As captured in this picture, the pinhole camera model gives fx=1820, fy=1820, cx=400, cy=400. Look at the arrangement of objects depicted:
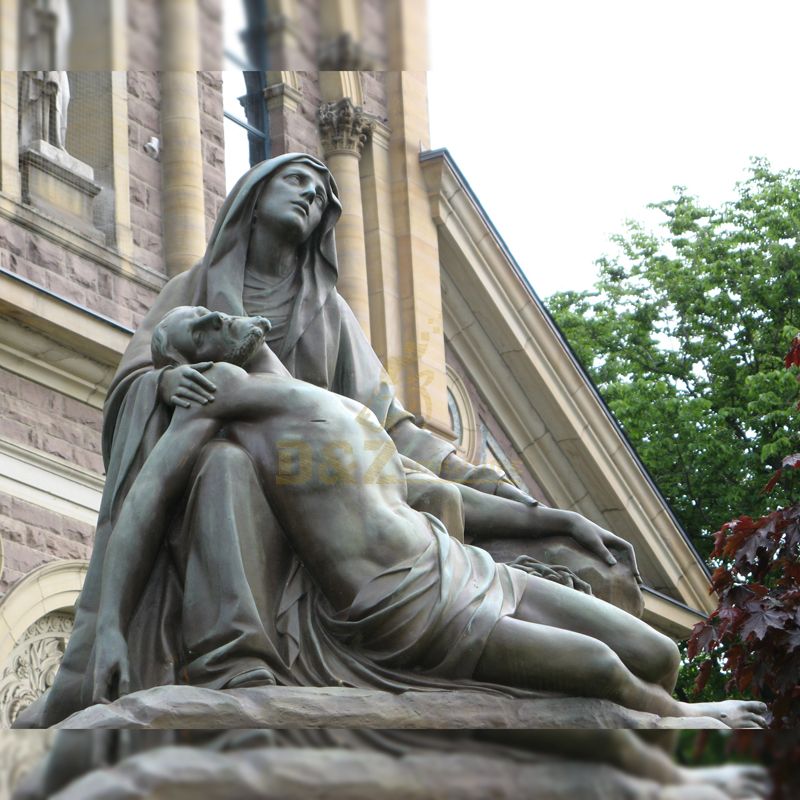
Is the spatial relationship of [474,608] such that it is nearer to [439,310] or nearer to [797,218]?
[439,310]

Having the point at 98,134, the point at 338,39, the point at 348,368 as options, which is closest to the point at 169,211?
the point at 98,134

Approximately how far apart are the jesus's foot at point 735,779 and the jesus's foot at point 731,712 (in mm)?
1286

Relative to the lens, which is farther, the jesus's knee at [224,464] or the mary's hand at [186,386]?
the mary's hand at [186,386]

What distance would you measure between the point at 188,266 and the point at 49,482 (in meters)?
3.63

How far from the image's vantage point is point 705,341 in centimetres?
2491

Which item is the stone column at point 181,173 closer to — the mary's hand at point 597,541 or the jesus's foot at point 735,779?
the mary's hand at point 597,541

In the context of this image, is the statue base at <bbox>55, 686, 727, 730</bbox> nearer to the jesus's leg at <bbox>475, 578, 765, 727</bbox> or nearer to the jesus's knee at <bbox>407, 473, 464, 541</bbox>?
the jesus's leg at <bbox>475, 578, 765, 727</bbox>

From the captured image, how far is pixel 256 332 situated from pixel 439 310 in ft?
55.4

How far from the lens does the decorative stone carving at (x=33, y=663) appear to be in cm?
1352

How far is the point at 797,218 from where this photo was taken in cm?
2550

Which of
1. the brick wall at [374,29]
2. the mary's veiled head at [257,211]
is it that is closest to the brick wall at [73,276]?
the mary's veiled head at [257,211]

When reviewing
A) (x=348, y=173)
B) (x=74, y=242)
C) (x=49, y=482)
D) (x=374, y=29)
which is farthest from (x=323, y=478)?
(x=348, y=173)

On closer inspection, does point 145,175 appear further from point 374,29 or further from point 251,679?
point 374,29

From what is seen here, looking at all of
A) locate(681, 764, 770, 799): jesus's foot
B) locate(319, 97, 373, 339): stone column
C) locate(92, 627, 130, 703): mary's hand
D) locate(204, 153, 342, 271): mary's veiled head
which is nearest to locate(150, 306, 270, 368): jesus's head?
locate(204, 153, 342, 271): mary's veiled head
